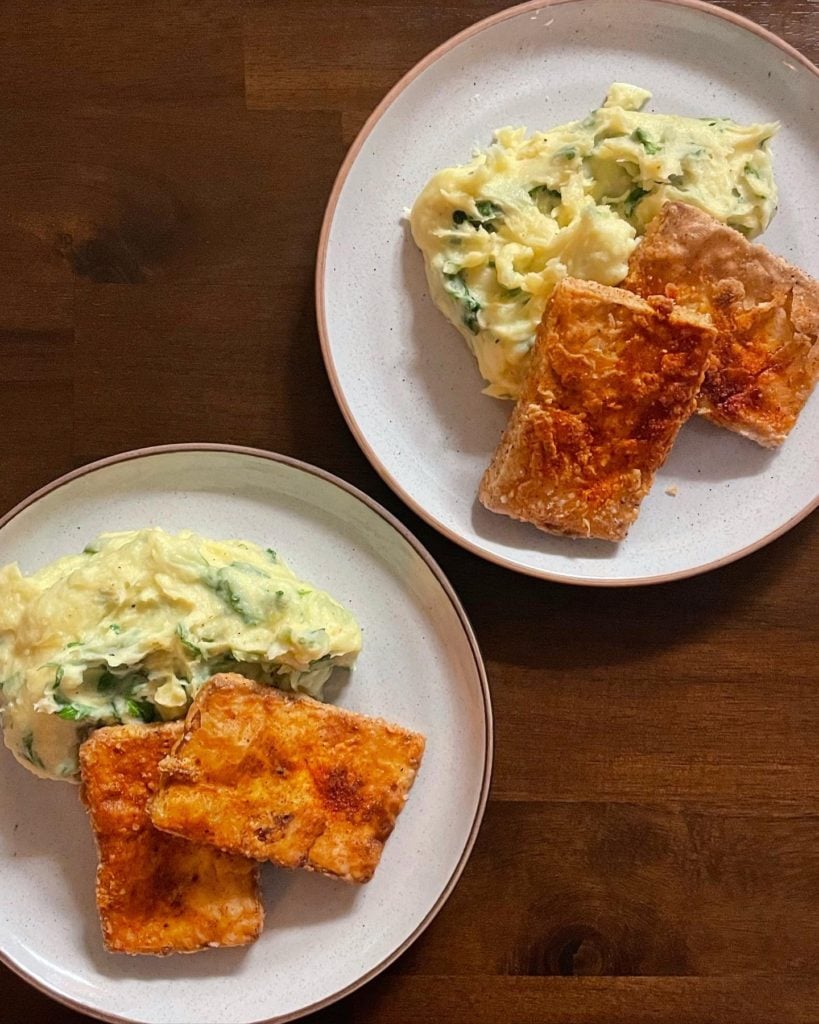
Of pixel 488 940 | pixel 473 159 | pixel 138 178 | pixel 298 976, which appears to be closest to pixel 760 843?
pixel 488 940

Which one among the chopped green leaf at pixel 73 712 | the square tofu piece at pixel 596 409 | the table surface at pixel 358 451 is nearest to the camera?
the chopped green leaf at pixel 73 712

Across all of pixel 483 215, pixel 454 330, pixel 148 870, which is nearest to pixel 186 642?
pixel 148 870

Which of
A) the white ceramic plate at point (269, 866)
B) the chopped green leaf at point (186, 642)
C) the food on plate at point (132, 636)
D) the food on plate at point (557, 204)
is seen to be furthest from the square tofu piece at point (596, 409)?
the chopped green leaf at point (186, 642)

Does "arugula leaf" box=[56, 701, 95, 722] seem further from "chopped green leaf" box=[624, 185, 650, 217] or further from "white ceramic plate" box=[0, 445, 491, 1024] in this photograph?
"chopped green leaf" box=[624, 185, 650, 217]

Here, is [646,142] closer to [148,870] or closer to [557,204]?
[557,204]

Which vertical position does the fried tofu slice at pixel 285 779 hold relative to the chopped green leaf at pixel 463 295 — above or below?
below

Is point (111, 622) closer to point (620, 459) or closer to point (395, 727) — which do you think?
point (395, 727)

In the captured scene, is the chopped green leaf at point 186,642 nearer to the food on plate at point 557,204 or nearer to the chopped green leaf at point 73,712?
the chopped green leaf at point 73,712
